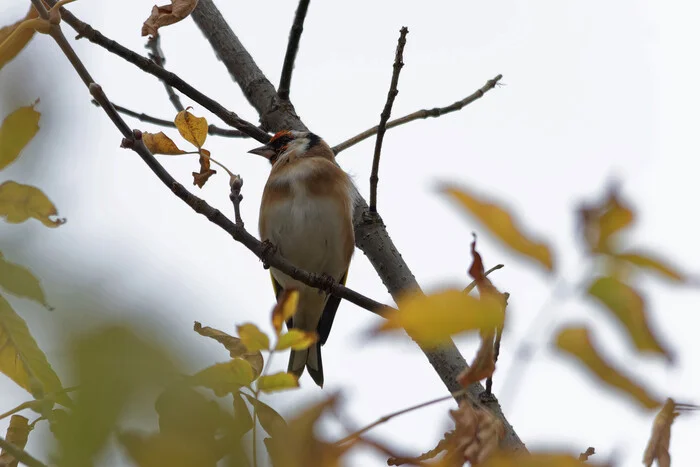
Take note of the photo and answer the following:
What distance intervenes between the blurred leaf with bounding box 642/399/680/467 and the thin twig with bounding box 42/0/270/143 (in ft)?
7.79

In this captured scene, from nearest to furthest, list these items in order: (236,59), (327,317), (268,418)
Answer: (268,418) → (236,59) → (327,317)

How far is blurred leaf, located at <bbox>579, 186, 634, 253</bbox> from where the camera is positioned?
115 centimetres

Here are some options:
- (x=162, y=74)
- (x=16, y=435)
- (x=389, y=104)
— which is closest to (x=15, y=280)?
(x=16, y=435)

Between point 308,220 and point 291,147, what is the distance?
740 mm

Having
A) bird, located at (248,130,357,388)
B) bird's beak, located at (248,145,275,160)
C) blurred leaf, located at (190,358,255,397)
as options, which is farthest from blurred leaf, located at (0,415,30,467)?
bird's beak, located at (248,145,275,160)

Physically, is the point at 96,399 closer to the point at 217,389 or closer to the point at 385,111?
the point at 217,389

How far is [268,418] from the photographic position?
4.74ft

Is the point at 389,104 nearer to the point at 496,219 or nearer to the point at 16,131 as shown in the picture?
the point at 16,131

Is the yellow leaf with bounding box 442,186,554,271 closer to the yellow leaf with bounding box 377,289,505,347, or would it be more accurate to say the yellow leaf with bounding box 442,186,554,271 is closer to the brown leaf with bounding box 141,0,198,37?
the yellow leaf with bounding box 377,289,505,347

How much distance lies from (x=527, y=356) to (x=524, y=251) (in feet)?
0.65

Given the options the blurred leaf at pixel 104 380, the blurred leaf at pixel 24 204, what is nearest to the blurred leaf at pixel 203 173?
the blurred leaf at pixel 24 204

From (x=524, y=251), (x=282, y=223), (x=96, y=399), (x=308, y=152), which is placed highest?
(x=308, y=152)

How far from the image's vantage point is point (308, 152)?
6801mm

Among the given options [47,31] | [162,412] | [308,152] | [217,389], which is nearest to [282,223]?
[308,152]
